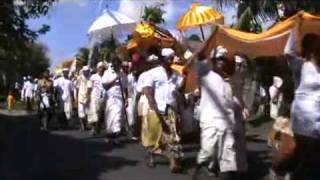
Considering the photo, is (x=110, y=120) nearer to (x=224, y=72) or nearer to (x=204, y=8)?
(x=204, y=8)

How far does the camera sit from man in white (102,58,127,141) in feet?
55.9

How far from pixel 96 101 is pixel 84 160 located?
624cm

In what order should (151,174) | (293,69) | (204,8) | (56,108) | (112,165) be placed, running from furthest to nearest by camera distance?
(56,108) < (204,8) < (112,165) < (151,174) < (293,69)

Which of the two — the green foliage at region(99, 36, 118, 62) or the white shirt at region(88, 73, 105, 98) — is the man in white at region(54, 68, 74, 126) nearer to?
the green foliage at region(99, 36, 118, 62)

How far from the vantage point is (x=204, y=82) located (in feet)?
33.9

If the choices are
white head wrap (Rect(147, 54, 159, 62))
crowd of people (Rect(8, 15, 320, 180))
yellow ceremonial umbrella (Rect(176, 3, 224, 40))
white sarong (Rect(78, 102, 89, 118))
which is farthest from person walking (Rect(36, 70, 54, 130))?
white head wrap (Rect(147, 54, 159, 62))

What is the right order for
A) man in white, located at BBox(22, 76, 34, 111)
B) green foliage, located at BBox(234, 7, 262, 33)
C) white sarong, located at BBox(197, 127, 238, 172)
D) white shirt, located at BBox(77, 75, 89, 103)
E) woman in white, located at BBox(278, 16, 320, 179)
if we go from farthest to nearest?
1. man in white, located at BBox(22, 76, 34, 111)
2. white shirt, located at BBox(77, 75, 89, 103)
3. green foliage, located at BBox(234, 7, 262, 33)
4. white sarong, located at BBox(197, 127, 238, 172)
5. woman in white, located at BBox(278, 16, 320, 179)

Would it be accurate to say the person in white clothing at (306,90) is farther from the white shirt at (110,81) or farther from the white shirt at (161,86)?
the white shirt at (110,81)

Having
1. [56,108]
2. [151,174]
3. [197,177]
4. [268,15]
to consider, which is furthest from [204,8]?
[197,177]

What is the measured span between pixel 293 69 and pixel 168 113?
3.82m

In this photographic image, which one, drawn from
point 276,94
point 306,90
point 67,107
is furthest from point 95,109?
point 306,90

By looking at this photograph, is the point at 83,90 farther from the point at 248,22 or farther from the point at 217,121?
the point at 217,121

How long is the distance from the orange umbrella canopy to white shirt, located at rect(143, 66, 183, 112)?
5884 millimetres

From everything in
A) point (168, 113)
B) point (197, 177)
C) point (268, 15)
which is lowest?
point (197, 177)
